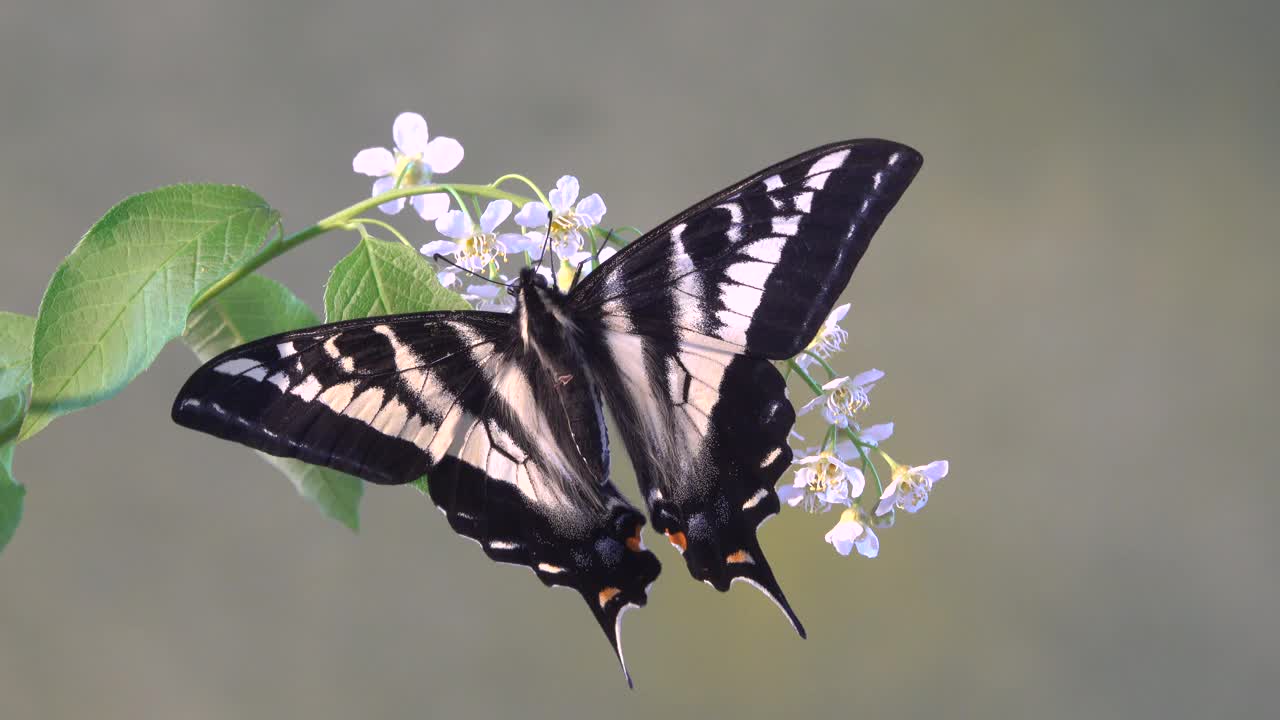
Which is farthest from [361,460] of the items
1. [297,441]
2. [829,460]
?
[829,460]

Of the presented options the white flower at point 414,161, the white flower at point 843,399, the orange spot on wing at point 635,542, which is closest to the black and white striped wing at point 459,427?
the orange spot on wing at point 635,542

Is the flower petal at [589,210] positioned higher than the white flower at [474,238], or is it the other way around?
the flower petal at [589,210]

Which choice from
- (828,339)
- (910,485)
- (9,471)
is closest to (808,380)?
(828,339)

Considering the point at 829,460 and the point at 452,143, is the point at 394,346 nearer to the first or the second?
the point at 452,143

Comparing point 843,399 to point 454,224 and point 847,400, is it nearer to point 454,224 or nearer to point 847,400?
point 847,400

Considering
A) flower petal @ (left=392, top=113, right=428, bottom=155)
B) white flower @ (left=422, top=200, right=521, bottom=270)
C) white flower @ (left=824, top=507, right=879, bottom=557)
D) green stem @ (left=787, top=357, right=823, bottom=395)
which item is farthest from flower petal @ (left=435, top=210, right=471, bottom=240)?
white flower @ (left=824, top=507, right=879, bottom=557)

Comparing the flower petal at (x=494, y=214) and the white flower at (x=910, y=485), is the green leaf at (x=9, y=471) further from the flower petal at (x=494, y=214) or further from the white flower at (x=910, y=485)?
the white flower at (x=910, y=485)
